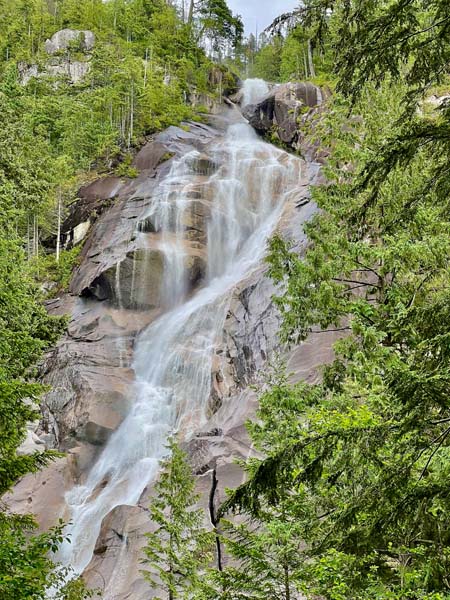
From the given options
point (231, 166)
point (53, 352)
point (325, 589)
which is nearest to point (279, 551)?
point (325, 589)

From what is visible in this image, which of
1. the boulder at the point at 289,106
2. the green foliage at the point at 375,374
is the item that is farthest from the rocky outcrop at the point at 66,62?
the green foliage at the point at 375,374

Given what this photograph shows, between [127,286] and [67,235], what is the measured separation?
434 inches

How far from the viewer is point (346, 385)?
8727 millimetres

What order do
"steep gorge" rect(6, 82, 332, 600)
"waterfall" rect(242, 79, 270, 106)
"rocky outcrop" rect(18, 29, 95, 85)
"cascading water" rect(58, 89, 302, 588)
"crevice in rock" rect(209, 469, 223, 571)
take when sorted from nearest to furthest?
"crevice in rock" rect(209, 469, 223, 571), "steep gorge" rect(6, 82, 332, 600), "cascading water" rect(58, 89, 302, 588), "waterfall" rect(242, 79, 270, 106), "rocky outcrop" rect(18, 29, 95, 85)

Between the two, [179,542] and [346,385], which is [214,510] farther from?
[346,385]

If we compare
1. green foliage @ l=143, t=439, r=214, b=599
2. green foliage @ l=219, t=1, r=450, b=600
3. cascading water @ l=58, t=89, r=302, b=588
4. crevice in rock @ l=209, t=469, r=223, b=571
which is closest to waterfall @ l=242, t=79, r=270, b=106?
cascading water @ l=58, t=89, r=302, b=588

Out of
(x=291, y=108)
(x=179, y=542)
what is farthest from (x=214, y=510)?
(x=291, y=108)

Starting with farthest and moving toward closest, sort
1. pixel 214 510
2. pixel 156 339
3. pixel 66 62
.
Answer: pixel 66 62
pixel 156 339
pixel 214 510

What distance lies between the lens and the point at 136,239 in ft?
93.2

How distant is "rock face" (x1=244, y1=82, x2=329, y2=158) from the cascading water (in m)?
2.12

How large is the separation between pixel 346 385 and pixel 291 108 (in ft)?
112

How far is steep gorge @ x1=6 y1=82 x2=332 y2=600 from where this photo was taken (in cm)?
1554

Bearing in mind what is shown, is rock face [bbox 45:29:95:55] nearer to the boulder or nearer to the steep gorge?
the boulder

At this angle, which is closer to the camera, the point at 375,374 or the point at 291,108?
the point at 375,374
